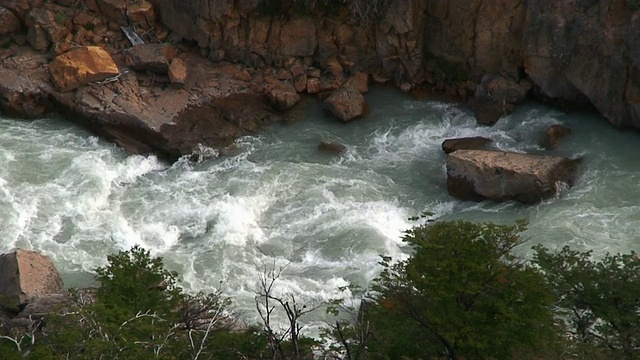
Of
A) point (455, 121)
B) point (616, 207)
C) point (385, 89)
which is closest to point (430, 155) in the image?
point (455, 121)

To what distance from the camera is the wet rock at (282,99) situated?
28172 mm

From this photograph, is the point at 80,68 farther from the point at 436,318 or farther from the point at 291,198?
the point at 436,318

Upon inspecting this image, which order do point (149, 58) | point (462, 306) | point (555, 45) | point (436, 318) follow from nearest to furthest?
1. point (436, 318)
2. point (462, 306)
3. point (555, 45)
4. point (149, 58)

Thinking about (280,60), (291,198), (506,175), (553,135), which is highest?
(280,60)

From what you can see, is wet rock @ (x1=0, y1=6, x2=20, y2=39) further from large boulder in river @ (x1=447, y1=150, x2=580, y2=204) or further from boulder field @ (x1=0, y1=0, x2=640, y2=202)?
large boulder in river @ (x1=447, y1=150, x2=580, y2=204)

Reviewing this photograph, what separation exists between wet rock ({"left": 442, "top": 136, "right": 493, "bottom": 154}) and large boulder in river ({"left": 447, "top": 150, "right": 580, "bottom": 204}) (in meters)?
1.47

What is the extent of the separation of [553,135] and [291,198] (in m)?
7.49

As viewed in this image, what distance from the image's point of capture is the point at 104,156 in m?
26.2

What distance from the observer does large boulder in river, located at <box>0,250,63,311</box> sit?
1977 cm

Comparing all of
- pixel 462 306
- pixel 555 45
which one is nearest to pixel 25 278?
pixel 462 306

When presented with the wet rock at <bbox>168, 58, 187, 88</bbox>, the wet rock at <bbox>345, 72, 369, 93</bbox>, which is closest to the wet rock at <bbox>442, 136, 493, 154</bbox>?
the wet rock at <bbox>345, 72, 369, 93</bbox>

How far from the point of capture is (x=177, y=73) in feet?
92.1

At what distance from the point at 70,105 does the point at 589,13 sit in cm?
1486

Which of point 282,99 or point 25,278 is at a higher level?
point 282,99
